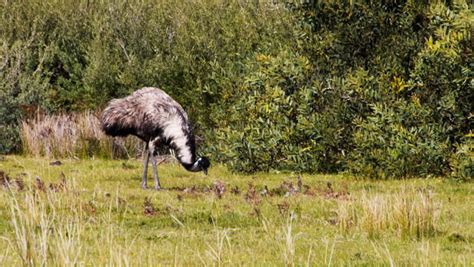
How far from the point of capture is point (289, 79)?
23.3m

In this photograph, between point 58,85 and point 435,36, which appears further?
point 58,85

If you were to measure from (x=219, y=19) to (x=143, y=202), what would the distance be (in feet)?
48.1

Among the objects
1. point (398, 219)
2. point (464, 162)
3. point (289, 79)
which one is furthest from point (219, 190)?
point (289, 79)

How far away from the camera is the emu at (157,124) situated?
1908 centimetres

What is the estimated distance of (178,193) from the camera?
687 inches

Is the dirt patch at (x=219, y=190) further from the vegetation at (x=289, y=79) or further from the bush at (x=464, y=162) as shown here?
the bush at (x=464, y=162)

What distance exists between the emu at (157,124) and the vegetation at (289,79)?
13.4ft

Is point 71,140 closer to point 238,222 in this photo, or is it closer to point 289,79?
point 289,79

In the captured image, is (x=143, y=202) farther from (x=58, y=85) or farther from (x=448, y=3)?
(x=58, y=85)

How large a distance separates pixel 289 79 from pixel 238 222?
1018 centimetres

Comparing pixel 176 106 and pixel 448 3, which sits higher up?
pixel 448 3

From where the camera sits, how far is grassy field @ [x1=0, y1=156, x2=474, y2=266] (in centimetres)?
909

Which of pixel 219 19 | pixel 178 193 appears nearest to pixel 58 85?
pixel 219 19

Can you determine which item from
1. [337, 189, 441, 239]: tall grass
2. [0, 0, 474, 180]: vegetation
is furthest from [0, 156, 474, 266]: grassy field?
[0, 0, 474, 180]: vegetation
